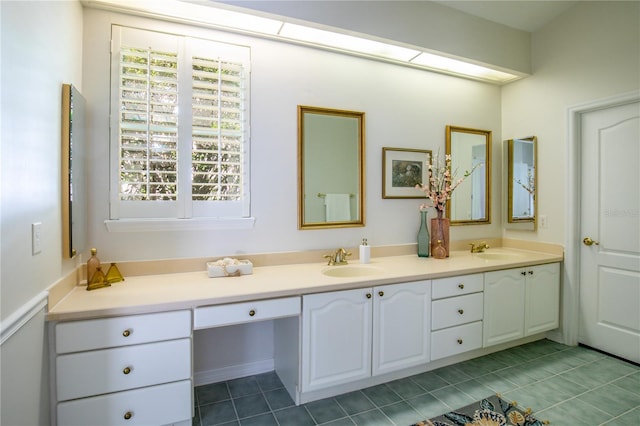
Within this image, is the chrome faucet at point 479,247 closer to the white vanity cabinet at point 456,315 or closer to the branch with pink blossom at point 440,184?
the branch with pink blossom at point 440,184

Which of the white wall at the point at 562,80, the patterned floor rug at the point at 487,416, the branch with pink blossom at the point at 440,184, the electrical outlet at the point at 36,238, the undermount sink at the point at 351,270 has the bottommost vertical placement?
the patterned floor rug at the point at 487,416

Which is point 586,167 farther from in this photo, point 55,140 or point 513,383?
point 55,140

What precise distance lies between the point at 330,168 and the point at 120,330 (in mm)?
1713

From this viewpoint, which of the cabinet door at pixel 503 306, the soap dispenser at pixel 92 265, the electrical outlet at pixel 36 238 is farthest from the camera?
the cabinet door at pixel 503 306

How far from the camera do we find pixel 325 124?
2562 millimetres

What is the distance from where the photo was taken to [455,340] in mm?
2402

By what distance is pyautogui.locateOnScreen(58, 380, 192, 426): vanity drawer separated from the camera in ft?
4.90

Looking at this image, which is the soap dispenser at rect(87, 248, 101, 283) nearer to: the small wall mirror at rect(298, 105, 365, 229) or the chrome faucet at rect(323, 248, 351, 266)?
the small wall mirror at rect(298, 105, 365, 229)

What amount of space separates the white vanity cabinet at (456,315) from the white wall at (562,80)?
1186mm

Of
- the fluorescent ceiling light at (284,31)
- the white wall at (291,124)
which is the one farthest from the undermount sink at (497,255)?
the fluorescent ceiling light at (284,31)

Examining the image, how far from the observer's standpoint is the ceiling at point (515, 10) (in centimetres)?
273

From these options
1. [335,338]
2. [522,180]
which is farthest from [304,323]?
[522,180]

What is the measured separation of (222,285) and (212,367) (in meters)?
0.78

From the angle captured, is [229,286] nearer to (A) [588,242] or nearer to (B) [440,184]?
(B) [440,184]
